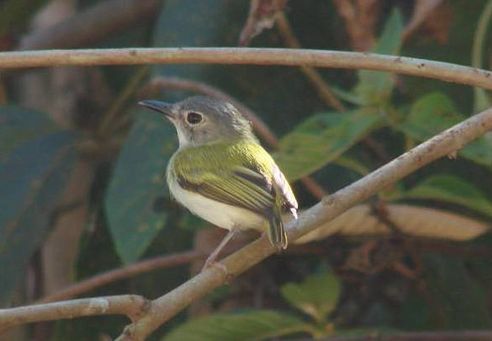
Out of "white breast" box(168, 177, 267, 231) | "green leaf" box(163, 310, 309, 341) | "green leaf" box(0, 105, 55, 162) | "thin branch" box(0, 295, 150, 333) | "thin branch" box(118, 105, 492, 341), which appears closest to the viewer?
"thin branch" box(0, 295, 150, 333)

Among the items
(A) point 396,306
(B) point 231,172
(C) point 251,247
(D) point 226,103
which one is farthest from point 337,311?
(C) point 251,247

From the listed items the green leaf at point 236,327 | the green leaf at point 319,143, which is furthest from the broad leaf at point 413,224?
the green leaf at point 319,143

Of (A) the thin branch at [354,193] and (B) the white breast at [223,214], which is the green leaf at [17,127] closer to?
(B) the white breast at [223,214]

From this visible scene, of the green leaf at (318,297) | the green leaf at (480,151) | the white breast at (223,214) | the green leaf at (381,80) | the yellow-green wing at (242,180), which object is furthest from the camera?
the green leaf at (318,297)

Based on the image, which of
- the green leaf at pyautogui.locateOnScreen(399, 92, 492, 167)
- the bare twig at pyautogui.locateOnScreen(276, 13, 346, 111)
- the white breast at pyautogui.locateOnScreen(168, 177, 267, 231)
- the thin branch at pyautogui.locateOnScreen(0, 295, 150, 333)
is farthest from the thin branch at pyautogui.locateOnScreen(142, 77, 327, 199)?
the thin branch at pyautogui.locateOnScreen(0, 295, 150, 333)

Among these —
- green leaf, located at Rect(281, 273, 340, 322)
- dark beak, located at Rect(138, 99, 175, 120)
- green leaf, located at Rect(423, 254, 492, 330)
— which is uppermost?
dark beak, located at Rect(138, 99, 175, 120)

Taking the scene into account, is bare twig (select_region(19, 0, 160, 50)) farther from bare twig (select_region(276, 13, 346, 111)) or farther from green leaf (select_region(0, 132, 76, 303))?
bare twig (select_region(276, 13, 346, 111))

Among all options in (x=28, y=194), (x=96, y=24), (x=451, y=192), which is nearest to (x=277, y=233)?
(x=451, y=192)
